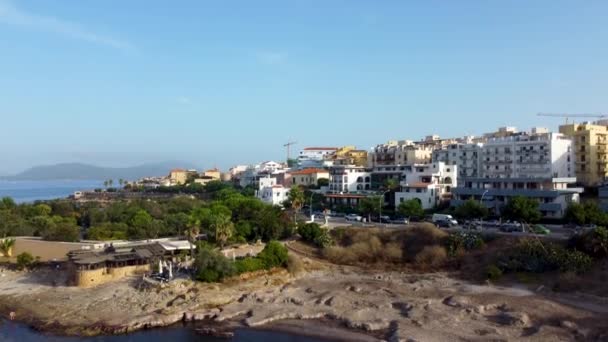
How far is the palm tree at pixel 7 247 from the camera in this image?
61.8 m

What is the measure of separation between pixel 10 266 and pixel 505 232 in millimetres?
58236

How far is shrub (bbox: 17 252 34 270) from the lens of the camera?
188 ft

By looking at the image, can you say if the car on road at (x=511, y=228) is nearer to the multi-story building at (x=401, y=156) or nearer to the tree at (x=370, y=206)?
the tree at (x=370, y=206)

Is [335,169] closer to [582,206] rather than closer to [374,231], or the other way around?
[374,231]

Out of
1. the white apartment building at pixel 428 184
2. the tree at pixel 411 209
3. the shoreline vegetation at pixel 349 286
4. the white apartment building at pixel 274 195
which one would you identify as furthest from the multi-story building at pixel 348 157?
the shoreline vegetation at pixel 349 286

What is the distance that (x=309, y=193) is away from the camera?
106688mm

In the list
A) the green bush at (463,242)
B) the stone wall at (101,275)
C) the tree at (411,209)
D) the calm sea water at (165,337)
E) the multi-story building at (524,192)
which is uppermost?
the multi-story building at (524,192)

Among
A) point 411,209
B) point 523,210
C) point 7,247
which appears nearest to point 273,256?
point 411,209

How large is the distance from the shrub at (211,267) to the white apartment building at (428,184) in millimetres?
40897

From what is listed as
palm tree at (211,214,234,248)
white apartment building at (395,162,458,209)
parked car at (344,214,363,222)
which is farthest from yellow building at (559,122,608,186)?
palm tree at (211,214,234,248)

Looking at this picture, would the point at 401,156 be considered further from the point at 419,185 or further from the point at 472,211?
the point at 472,211

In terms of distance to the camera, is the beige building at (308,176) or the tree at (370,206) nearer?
the tree at (370,206)

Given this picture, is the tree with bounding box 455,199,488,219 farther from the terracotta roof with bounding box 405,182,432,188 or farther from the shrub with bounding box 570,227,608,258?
the shrub with bounding box 570,227,608,258

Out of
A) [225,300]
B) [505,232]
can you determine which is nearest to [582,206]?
[505,232]
